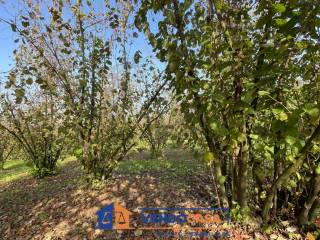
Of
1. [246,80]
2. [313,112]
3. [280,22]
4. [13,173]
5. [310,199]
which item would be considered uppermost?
[280,22]

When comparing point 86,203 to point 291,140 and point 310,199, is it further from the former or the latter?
point 291,140

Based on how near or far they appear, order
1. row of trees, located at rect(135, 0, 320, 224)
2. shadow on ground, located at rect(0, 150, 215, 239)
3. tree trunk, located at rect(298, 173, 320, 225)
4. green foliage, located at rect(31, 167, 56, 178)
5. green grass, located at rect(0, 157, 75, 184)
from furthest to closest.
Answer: green grass, located at rect(0, 157, 75, 184) < green foliage, located at rect(31, 167, 56, 178) < shadow on ground, located at rect(0, 150, 215, 239) < tree trunk, located at rect(298, 173, 320, 225) < row of trees, located at rect(135, 0, 320, 224)

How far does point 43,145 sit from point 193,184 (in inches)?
229

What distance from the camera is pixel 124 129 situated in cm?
511

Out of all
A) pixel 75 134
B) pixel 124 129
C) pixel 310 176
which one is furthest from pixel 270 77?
pixel 75 134

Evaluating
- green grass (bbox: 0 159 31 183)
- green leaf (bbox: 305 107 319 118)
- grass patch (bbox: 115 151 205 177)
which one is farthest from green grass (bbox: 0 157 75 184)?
green leaf (bbox: 305 107 319 118)

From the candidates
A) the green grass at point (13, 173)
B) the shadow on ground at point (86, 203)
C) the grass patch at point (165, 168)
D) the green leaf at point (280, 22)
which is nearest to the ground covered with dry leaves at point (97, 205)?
the shadow on ground at point (86, 203)

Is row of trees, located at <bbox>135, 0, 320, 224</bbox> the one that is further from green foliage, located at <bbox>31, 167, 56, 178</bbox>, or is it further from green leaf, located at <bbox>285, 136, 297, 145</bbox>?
green foliage, located at <bbox>31, 167, 56, 178</bbox>

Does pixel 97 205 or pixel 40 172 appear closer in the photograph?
pixel 97 205

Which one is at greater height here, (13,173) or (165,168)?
(165,168)

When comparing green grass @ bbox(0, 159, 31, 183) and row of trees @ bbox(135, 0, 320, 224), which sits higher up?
row of trees @ bbox(135, 0, 320, 224)

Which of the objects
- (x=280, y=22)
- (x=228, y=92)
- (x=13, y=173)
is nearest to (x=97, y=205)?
(x=228, y=92)

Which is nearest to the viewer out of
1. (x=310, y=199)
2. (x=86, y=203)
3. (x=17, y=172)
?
(x=310, y=199)

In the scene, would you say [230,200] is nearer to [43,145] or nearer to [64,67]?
[64,67]
